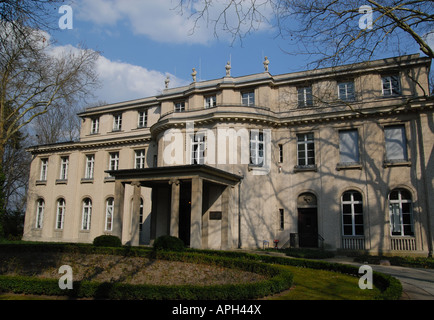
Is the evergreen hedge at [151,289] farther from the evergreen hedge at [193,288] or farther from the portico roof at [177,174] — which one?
the portico roof at [177,174]

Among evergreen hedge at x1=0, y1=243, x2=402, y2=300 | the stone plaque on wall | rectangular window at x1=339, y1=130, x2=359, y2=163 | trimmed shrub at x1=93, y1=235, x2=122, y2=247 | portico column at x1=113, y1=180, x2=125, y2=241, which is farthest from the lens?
rectangular window at x1=339, y1=130, x2=359, y2=163

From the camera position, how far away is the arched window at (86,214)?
29344mm

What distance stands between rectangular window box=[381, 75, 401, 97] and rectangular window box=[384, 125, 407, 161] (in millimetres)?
2185

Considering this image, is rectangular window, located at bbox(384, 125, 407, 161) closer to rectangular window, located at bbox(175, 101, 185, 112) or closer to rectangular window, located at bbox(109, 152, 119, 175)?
rectangular window, located at bbox(175, 101, 185, 112)

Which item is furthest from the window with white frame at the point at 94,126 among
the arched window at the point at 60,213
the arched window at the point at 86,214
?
the arched window at the point at 60,213

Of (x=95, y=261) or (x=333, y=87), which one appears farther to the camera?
(x=333, y=87)

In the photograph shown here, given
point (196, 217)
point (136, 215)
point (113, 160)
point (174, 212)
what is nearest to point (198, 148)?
point (174, 212)

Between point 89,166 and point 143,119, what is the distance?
6.79m

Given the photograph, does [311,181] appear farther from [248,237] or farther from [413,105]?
[413,105]

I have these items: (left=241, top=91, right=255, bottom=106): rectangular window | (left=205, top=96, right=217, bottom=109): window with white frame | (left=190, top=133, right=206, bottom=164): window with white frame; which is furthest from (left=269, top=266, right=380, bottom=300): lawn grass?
(left=205, top=96, right=217, bottom=109): window with white frame

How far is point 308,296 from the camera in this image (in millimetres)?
8156

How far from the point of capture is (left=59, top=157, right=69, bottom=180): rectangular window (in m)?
31.5

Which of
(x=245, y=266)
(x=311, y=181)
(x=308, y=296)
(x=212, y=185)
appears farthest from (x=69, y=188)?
(x=308, y=296)

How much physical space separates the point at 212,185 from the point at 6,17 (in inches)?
626
